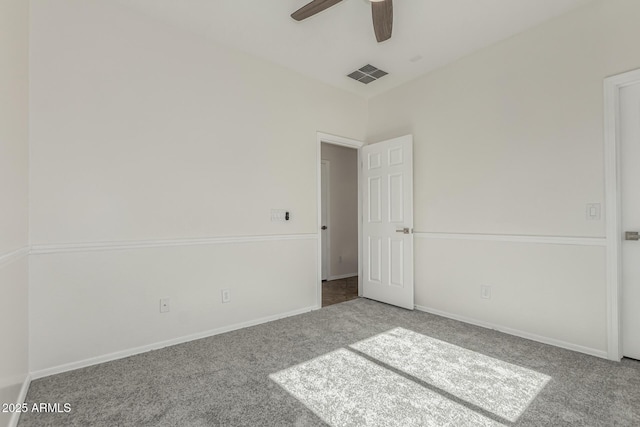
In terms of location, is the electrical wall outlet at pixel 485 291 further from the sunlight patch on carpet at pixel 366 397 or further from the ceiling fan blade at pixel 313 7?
the ceiling fan blade at pixel 313 7

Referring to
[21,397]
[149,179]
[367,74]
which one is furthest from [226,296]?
[367,74]

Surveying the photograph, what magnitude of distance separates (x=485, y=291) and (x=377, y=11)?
2.68m

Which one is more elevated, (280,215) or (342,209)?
(342,209)

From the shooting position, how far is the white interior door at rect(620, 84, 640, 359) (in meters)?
2.23

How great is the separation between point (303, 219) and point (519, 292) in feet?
7.52

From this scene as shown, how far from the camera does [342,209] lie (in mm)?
5625

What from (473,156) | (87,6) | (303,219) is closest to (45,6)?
(87,6)

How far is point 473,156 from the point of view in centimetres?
310

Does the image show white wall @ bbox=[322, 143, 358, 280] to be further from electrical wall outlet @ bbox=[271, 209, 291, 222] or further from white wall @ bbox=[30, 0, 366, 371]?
electrical wall outlet @ bbox=[271, 209, 291, 222]

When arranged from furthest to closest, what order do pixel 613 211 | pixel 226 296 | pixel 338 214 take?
pixel 338 214, pixel 226 296, pixel 613 211

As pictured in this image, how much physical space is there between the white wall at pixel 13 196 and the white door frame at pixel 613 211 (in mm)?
3737

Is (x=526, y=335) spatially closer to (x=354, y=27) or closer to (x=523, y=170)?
(x=523, y=170)

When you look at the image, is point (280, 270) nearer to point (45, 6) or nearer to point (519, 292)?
point (519, 292)

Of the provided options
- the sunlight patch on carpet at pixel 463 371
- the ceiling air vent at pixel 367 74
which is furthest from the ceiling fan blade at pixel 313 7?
the sunlight patch on carpet at pixel 463 371
